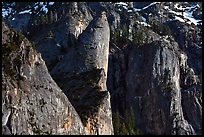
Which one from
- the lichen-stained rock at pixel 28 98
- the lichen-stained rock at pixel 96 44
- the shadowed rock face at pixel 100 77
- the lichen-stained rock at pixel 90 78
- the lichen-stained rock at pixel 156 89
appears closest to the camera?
the lichen-stained rock at pixel 28 98

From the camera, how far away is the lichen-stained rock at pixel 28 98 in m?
44.8

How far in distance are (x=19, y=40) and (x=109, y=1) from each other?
4518 inches

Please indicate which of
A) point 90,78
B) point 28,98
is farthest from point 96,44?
point 28,98

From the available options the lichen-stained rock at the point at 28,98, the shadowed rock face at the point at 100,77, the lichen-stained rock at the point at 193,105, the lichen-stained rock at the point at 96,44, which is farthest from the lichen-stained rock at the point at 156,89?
the lichen-stained rock at the point at 28,98

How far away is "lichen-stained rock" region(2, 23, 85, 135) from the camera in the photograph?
44812mm

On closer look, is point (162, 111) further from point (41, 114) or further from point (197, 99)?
point (41, 114)

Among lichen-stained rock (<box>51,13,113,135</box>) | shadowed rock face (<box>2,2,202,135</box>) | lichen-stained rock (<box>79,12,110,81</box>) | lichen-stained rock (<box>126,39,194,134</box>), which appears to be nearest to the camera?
shadowed rock face (<box>2,2,202,135</box>)

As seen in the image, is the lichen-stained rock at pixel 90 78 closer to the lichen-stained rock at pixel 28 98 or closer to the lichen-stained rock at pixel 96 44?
the lichen-stained rock at pixel 96 44

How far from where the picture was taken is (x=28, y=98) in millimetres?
48000

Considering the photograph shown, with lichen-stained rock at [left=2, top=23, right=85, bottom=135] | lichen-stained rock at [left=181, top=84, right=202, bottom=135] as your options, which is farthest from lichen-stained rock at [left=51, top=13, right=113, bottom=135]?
lichen-stained rock at [left=181, top=84, right=202, bottom=135]

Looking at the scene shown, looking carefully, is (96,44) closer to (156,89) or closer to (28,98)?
(156,89)

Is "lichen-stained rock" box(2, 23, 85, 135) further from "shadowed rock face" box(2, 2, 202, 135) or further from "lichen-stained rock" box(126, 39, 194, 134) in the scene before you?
"lichen-stained rock" box(126, 39, 194, 134)

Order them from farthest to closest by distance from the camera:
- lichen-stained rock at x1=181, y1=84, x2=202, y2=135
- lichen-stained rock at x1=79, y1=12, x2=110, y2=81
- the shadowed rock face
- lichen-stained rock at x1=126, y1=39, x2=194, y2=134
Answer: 1. lichen-stained rock at x1=181, y1=84, x2=202, y2=135
2. lichen-stained rock at x1=126, y1=39, x2=194, y2=134
3. lichen-stained rock at x1=79, y1=12, x2=110, y2=81
4. the shadowed rock face

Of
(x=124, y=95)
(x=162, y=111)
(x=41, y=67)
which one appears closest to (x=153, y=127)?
(x=162, y=111)
